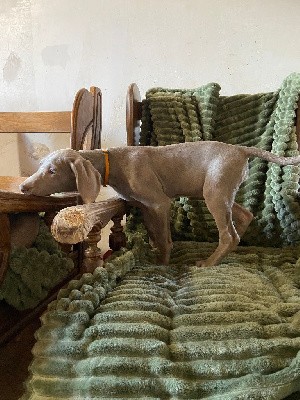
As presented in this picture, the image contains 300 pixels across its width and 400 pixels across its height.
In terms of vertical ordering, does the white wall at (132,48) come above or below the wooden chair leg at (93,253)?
above

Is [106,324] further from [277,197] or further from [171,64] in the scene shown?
[171,64]

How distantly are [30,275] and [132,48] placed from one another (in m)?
0.91

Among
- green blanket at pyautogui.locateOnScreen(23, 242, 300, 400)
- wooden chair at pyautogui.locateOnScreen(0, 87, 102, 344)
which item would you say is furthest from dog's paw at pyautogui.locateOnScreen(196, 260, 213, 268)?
wooden chair at pyautogui.locateOnScreen(0, 87, 102, 344)

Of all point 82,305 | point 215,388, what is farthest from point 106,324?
point 215,388

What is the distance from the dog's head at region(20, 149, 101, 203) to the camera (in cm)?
86

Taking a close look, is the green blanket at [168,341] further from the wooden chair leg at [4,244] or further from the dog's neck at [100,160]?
the dog's neck at [100,160]

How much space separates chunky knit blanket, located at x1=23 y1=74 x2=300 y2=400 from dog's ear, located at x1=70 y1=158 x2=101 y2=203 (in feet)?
0.44

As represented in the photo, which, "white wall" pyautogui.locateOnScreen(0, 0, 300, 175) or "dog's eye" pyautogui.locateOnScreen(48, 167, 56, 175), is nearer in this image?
"dog's eye" pyautogui.locateOnScreen(48, 167, 56, 175)

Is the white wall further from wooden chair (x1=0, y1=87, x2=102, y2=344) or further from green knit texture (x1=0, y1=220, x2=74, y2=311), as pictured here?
green knit texture (x1=0, y1=220, x2=74, y2=311)

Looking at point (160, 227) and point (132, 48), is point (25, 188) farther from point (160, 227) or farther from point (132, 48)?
point (132, 48)

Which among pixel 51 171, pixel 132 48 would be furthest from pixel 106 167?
pixel 132 48

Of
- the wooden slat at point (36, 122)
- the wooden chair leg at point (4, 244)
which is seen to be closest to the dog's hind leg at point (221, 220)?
the wooden chair leg at point (4, 244)

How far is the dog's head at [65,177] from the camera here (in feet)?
2.81

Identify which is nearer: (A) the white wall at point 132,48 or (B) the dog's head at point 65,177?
(B) the dog's head at point 65,177
